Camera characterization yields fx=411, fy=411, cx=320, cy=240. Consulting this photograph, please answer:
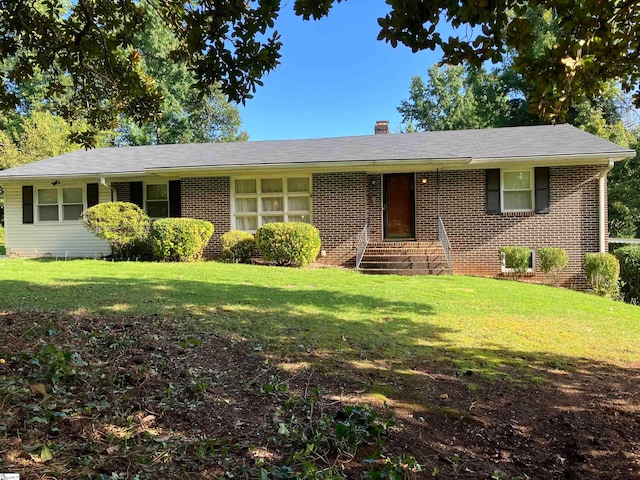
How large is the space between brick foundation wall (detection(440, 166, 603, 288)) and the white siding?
11412 mm

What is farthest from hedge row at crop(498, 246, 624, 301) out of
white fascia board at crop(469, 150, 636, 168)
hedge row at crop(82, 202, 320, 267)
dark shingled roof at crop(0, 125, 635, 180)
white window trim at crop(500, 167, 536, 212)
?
hedge row at crop(82, 202, 320, 267)

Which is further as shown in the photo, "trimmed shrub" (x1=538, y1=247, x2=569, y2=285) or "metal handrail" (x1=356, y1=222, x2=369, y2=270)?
"metal handrail" (x1=356, y1=222, x2=369, y2=270)

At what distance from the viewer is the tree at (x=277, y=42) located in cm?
317

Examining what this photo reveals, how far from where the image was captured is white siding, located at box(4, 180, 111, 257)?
14.0 meters

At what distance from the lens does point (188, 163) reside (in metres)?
13.1

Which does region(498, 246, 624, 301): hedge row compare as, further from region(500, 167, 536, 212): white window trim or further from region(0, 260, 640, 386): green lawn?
region(0, 260, 640, 386): green lawn

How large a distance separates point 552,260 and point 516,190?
7.53 feet

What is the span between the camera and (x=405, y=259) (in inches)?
448

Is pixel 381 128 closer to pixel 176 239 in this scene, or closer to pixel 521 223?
pixel 521 223

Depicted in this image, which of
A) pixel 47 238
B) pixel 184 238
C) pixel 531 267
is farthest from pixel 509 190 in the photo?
pixel 47 238

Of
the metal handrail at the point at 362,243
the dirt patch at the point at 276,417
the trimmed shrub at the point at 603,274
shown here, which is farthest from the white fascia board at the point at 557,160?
the dirt patch at the point at 276,417

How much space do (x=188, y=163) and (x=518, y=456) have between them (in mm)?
12512

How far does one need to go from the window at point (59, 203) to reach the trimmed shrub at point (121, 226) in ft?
8.52

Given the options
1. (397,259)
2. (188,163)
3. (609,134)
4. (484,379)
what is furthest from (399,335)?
(609,134)
